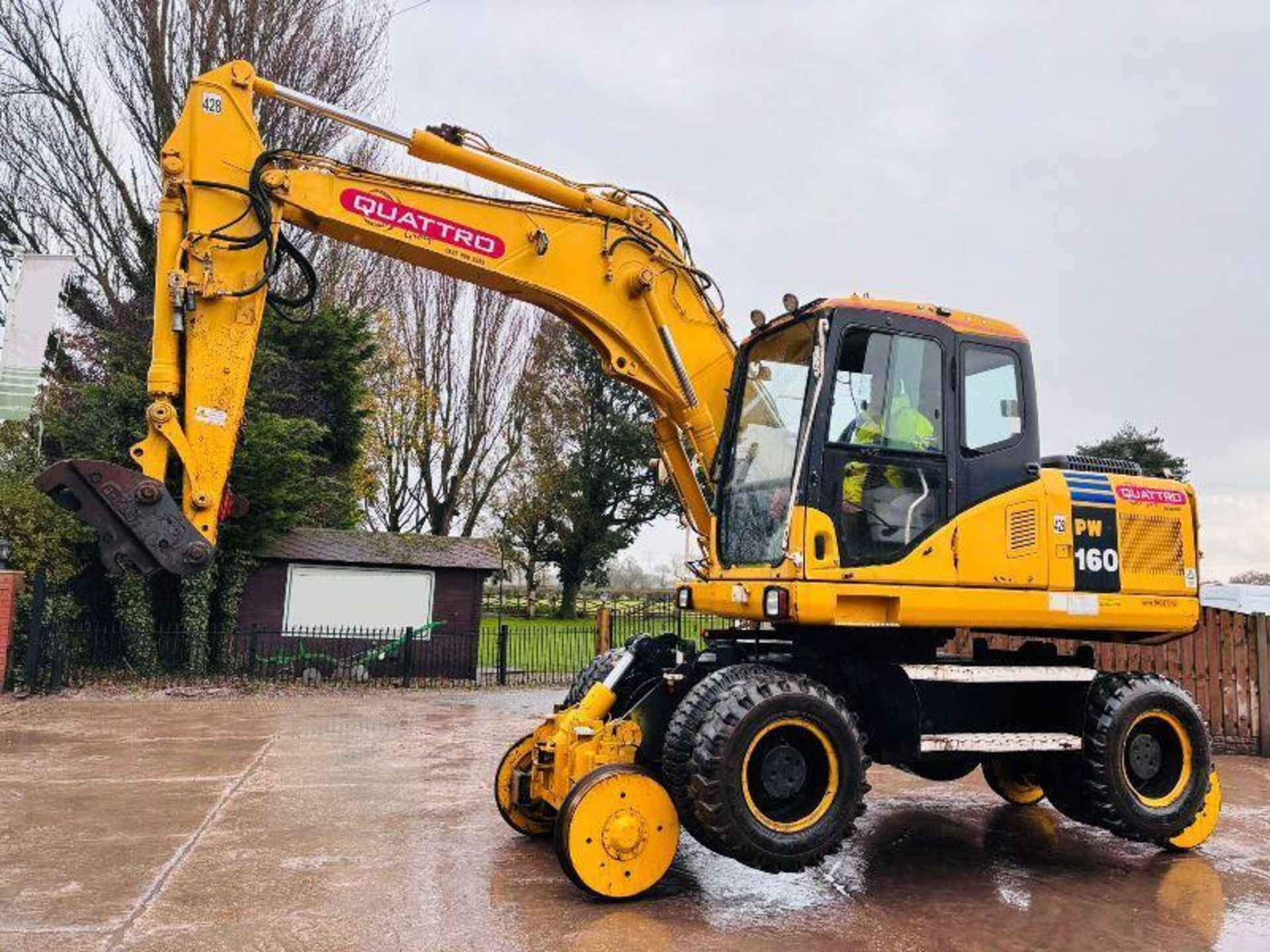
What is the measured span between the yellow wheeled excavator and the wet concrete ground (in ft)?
1.10

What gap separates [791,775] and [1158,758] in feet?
8.43

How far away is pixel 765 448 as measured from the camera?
5875 millimetres

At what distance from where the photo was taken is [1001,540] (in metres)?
5.62

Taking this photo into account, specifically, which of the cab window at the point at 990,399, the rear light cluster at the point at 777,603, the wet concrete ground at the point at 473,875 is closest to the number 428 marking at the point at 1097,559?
the cab window at the point at 990,399

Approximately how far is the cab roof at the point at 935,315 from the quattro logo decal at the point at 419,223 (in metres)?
1.93

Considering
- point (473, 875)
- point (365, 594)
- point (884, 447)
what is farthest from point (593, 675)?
point (365, 594)

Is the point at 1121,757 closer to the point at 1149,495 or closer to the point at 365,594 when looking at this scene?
the point at 1149,495

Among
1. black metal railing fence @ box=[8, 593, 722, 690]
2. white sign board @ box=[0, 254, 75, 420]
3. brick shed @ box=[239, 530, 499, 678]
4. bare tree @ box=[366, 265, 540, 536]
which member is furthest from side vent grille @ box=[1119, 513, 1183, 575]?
bare tree @ box=[366, 265, 540, 536]

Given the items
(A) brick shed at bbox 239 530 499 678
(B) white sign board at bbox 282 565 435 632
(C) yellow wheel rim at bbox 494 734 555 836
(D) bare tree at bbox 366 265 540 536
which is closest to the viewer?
(C) yellow wheel rim at bbox 494 734 555 836

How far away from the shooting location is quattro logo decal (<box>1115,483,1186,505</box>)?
19.8ft

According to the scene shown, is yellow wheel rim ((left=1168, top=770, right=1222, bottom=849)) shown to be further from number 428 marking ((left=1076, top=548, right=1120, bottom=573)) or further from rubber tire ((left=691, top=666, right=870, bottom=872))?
rubber tire ((left=691, top=666, right=870, bottom=872))

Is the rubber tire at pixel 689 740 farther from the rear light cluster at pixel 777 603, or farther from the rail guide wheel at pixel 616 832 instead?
the rear light cluster at pixel 777 603

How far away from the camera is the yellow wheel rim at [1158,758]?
584 cm

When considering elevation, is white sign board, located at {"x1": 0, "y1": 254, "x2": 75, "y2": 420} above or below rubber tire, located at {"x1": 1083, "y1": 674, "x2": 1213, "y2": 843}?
above
